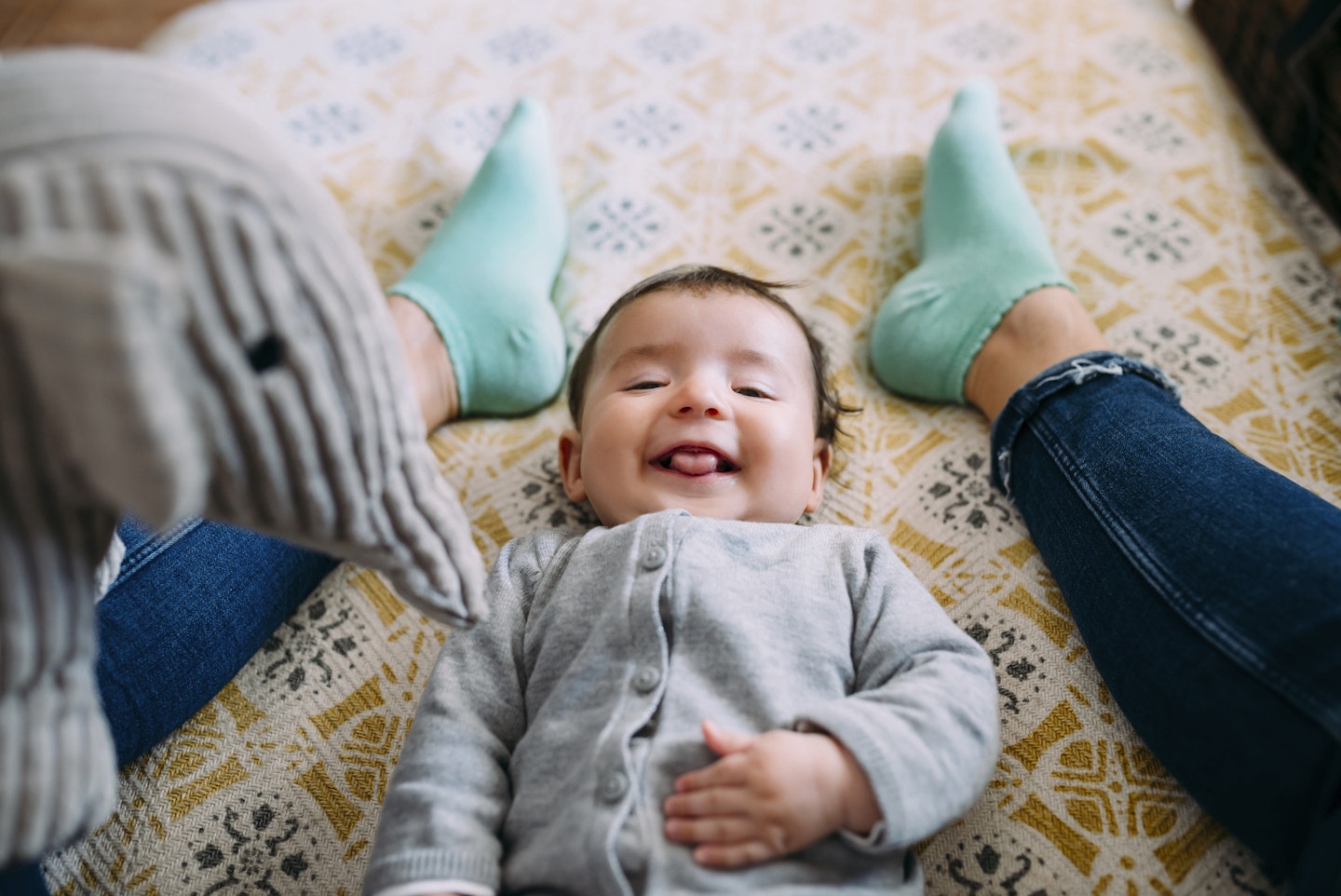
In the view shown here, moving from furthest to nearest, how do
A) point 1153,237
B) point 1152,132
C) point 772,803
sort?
1. point 1152,132
2. point 1153,237
3. point 772,803

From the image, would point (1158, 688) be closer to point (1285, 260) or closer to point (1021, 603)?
point (1021, 603)

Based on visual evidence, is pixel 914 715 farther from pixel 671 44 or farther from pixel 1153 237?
pixel 671 44

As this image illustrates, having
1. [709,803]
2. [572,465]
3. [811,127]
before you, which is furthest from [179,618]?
[811,127]

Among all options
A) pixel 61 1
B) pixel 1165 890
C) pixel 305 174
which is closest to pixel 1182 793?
pixel 1165 890

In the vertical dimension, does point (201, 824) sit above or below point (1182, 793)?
below

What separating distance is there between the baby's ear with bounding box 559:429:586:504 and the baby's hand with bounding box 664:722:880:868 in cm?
35

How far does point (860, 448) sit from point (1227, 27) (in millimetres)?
963

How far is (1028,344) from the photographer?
39.6 inches

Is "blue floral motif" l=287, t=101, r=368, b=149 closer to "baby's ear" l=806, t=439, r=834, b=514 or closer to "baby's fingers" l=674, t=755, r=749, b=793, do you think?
"baby's ear" l=806, t=439, r=834, b=514

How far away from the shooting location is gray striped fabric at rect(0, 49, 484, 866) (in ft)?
1.19

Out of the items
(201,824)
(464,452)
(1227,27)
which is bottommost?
(201,824)

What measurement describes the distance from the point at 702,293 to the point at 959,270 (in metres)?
0.36

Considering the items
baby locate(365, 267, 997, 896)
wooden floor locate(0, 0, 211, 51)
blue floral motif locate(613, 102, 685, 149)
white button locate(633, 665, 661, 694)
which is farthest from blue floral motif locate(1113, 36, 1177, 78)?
wooden floor locate(0, 0, 211, 51)

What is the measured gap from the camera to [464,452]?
1049 mm
